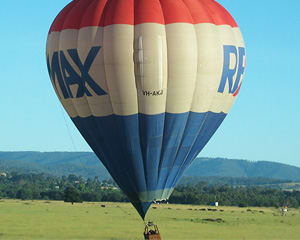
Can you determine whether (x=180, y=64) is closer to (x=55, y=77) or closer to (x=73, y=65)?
(x=73, y=65)

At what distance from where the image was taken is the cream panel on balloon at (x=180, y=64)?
1208 inches

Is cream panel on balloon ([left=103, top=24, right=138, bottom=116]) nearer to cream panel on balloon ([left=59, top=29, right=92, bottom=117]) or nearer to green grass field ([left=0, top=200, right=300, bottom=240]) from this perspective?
cream panel on balloon ([left=59, top=29, right=92, bottom=117])

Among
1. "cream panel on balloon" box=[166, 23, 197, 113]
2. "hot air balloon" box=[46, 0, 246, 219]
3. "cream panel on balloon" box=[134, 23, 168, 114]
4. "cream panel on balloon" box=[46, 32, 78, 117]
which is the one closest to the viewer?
"cream panel on balloon" box=[134, 23, 168, 114]

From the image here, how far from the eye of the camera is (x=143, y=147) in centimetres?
3128

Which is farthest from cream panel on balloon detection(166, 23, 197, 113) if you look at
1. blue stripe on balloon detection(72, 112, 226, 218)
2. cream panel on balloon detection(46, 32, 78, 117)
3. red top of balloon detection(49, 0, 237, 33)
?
cream panel on balloon detection(46, 32, 78, 117)

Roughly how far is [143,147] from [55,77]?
5.68 metres

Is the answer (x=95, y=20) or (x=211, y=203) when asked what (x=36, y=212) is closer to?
(x=211, y=203)

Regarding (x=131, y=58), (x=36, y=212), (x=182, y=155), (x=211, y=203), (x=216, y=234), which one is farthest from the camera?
(x=211, y=203)

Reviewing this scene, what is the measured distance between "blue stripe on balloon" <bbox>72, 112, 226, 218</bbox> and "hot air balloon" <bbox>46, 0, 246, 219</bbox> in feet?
0.15

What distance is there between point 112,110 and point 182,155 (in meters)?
4.00

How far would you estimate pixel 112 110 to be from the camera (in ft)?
103

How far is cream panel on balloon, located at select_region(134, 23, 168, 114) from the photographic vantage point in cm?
3034

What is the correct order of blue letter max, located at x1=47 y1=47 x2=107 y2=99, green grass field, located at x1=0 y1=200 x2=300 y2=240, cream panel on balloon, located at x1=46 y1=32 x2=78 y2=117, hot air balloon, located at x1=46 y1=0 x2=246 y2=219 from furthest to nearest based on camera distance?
green grass field, located at x1=0 y1=200 x2=300 y2=240, cream panel on balloon, located at x1=46 y1=32 x2=78 y2=117, blue letter max, located at x1=47 y1=47 x2=107 y2=99, hot air balloon, located at x1=46 y1=0 x2=246 y2=219

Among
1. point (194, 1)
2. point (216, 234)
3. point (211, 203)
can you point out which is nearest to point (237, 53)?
point (194, 1)
